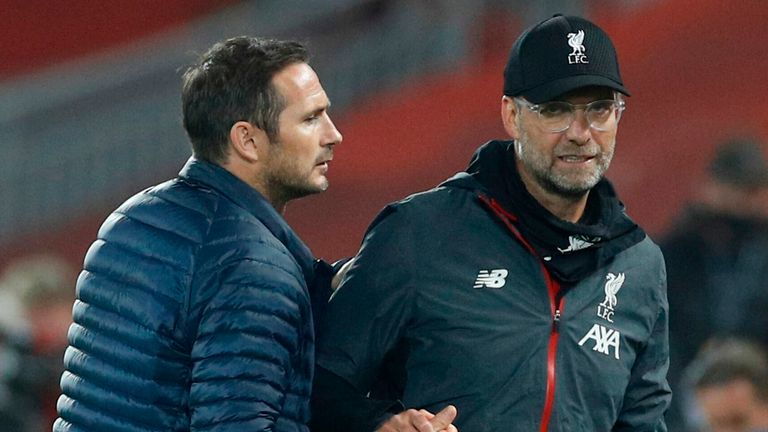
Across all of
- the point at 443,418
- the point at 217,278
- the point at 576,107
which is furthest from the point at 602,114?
the point at 217,278

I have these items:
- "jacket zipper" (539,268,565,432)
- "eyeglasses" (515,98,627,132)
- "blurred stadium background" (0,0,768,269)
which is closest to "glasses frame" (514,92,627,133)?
"eyeglasses" (515,98,627,132)

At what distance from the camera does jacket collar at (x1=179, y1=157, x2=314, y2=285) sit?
3.41 metres

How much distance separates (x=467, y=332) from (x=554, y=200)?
0.36 meters

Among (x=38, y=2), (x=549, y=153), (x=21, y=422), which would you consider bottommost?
(x=21, y=422)

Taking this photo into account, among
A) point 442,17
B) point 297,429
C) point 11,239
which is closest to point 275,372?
point 297,429

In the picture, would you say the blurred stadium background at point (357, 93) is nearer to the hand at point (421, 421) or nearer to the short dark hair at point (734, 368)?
the short dark hair at point (734, 368)

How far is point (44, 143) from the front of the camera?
11031 mm

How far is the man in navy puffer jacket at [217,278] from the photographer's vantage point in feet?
10.6

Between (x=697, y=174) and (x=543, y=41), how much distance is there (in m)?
4.55

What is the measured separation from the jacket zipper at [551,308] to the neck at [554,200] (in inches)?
3.6

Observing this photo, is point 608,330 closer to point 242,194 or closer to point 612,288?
point 612,288

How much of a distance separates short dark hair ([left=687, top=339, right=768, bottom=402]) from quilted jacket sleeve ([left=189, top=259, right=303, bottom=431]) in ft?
8.55

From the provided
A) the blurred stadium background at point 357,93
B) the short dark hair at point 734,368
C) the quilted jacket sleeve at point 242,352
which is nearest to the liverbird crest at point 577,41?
the quilted jacket sleeve at point 242,352

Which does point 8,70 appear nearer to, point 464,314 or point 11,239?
point 11,239
